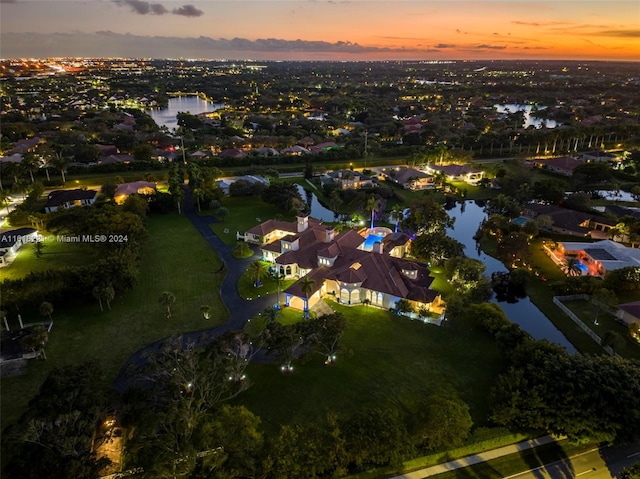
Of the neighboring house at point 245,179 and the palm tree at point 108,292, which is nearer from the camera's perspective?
the palm tree at point 108,292

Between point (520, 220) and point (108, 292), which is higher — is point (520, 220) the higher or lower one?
the lower one

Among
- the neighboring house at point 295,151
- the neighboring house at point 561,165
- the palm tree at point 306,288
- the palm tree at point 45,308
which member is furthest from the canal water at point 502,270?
the palm tree at point 45,308

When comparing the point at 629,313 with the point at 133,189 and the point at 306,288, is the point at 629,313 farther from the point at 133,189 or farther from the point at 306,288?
the point at 133,189

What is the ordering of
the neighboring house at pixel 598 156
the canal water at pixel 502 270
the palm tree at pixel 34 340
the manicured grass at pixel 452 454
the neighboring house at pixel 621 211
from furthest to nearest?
the neighboring house at pixel 598 156, the neighboring house at pixel 621 211, the canal water at pixel 502 270, the palm tree at pixel 34 340, the manicured grass at pixel 452 454

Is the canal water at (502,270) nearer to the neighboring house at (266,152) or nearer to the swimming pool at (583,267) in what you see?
the swimming pool at (583,267)

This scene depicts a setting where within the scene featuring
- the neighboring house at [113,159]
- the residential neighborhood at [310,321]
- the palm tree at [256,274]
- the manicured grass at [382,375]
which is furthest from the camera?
the neighboring house at [113,159]

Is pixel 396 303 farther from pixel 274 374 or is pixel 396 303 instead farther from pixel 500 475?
pixel 500 475

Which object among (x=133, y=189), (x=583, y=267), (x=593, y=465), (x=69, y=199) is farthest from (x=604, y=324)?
(x=69, y=199)

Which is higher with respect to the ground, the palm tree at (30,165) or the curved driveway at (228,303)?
the palm tree at (30,165)

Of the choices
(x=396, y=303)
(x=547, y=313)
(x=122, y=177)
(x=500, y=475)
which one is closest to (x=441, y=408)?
(x=500, y=475)
